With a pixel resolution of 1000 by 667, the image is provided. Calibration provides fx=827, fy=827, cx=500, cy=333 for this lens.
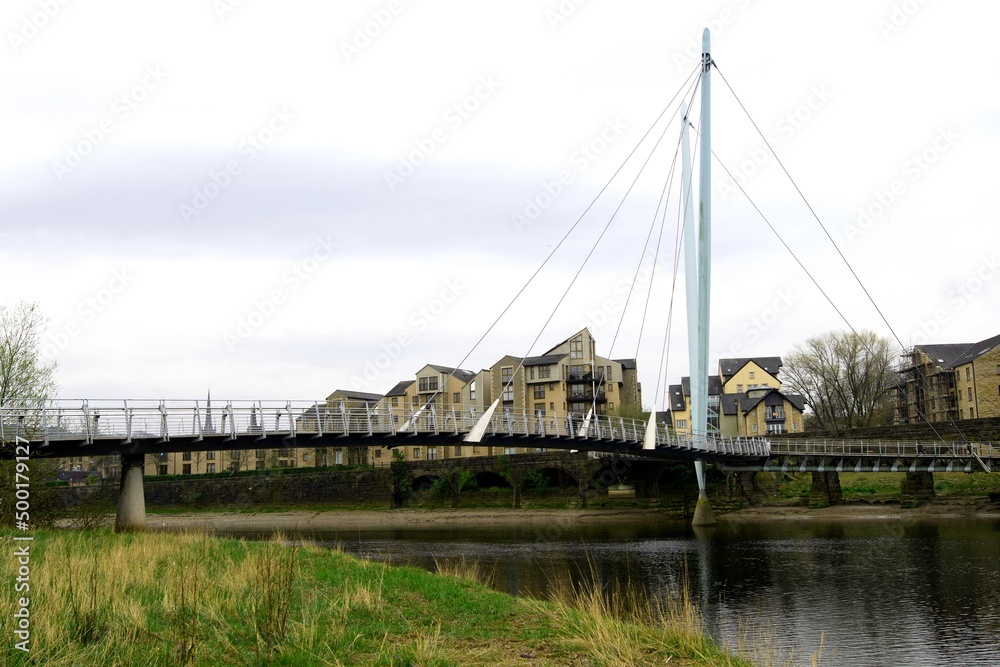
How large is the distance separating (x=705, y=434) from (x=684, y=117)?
20.6 metres

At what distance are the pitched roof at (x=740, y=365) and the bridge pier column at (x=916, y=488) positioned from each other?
48.9 metres

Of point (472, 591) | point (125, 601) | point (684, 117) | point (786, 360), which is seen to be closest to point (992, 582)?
point (472, 591)

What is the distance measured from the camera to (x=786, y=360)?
88.2 metres

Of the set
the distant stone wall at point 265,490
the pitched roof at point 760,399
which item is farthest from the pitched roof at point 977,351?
the distant stone wall at point 265,490

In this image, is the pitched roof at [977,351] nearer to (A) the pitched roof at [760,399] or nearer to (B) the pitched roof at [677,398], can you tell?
(A) the pitched roof at [760,399]

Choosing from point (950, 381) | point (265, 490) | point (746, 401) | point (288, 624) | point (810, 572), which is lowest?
point (265, 490)

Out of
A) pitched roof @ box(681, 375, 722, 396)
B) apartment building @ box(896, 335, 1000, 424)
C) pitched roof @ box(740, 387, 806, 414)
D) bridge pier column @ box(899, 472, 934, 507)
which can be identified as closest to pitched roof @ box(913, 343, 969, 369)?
apartment building @ box(896, 335, 1000, 424)

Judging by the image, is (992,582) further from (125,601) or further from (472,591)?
(125,601)

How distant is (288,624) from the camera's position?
10.7m

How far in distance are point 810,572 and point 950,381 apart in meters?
65.2

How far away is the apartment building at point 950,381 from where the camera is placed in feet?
236

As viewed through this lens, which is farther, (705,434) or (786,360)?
(786,360)

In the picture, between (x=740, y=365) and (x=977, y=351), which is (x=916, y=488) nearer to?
(x=977, y=351)

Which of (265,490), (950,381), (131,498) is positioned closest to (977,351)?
(950,381)
